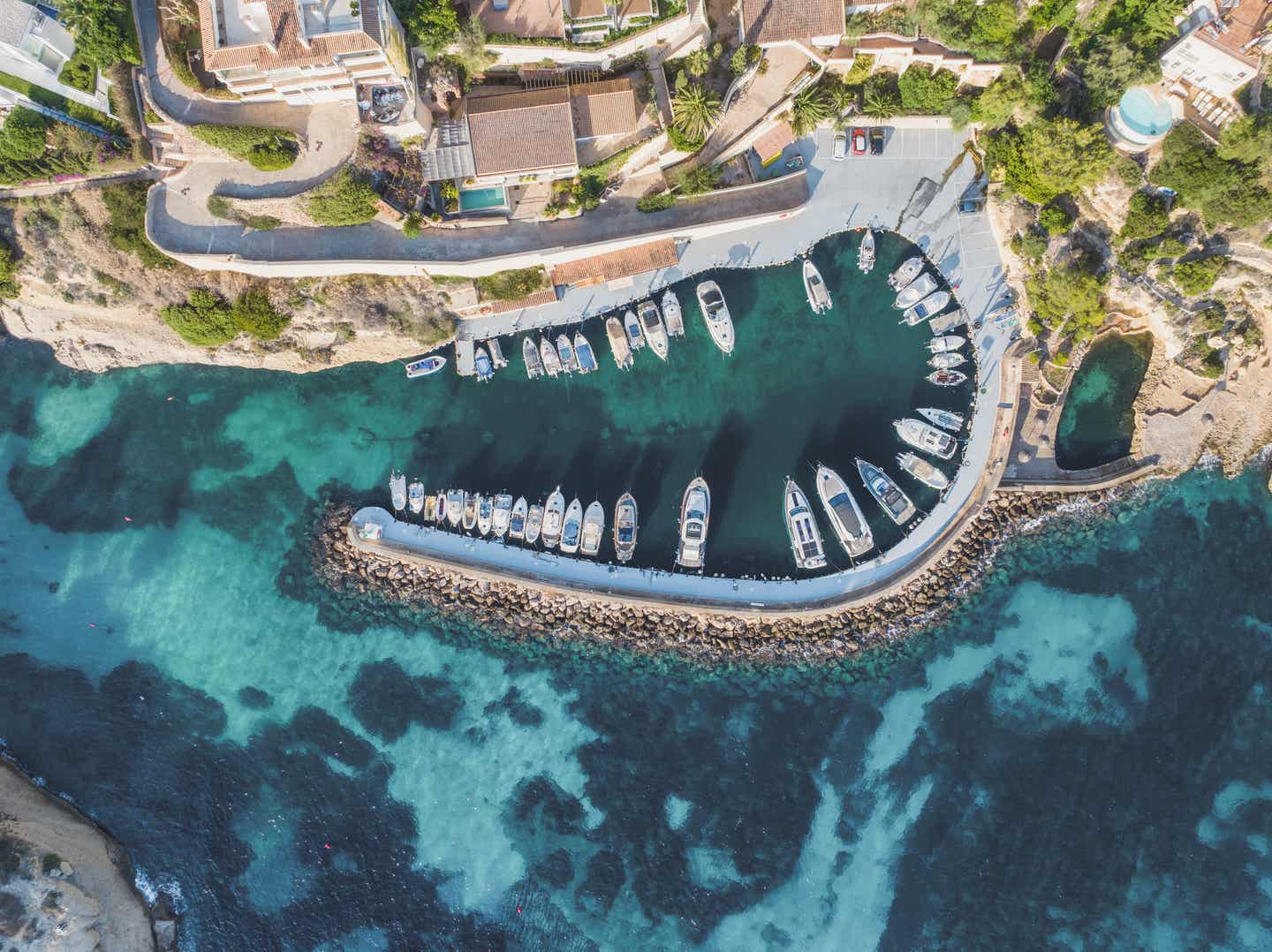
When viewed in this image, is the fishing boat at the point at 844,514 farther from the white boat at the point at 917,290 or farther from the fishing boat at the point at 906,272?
the fishing boat at the point at 906,272

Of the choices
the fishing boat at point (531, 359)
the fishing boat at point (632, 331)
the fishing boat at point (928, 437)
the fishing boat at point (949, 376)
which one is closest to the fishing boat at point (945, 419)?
the fishing boat at point (928, 437)

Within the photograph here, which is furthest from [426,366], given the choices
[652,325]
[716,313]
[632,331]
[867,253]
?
[867,253]

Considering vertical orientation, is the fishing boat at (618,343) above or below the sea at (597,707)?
above

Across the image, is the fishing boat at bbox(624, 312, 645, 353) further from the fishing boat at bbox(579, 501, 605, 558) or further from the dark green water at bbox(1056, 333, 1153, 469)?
the dark green water at bbox(1056, 333, 1153, 469)

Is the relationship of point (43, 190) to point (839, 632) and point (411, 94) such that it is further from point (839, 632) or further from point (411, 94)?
point (839, 632)

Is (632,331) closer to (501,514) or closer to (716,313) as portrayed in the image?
(716,313)

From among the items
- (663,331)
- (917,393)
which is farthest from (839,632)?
(663,331)
